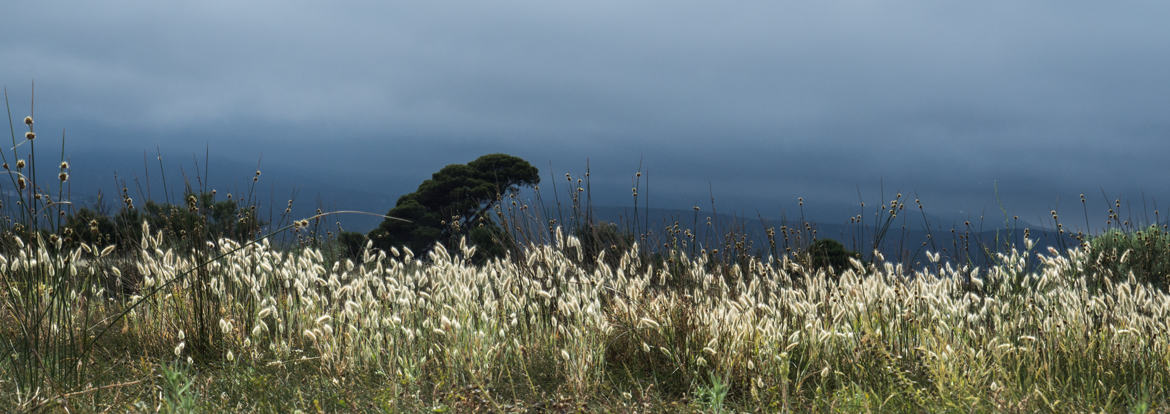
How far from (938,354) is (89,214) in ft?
32.2

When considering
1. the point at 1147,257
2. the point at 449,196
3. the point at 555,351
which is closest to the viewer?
the point at 555,351

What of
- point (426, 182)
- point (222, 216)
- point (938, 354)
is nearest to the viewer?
point (938, 354)

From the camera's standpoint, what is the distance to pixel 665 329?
363 cm

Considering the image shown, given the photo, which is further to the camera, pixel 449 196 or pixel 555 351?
pixel 449 196

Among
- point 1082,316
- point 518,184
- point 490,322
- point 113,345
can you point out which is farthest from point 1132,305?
point 518,184

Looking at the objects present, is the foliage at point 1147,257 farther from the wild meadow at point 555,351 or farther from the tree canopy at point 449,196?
the tree canopy at point 449,196

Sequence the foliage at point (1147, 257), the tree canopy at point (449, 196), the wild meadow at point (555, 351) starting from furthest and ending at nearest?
the tree canopy at point (449, 196), the foliage at point (1147, 257), the wild meadow at point (555, 351)

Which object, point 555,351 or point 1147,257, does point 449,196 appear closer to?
point 1147,257

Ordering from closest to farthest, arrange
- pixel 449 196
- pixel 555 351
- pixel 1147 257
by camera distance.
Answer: pixel 555 351
pixel 1147 257
pixel 449 196

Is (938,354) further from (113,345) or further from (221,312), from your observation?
(113,345)

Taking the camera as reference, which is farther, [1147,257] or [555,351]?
[1147,257]

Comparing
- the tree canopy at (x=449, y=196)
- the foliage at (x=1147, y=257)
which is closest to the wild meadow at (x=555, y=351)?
the foliage at (x=1147, y=257)

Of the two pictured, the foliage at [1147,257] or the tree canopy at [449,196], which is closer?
the foliage at [1147,257]

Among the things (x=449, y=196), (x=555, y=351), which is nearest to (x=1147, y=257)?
(x=555, y=351)
